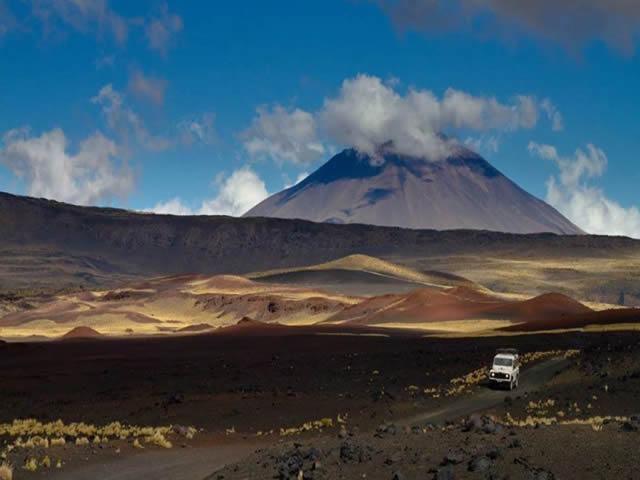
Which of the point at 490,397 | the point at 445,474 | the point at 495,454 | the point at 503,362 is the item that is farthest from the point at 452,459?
the point at 503,362

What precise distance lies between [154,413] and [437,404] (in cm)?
865

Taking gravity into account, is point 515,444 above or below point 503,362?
below

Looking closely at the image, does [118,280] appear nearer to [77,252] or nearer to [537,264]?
[77,252]

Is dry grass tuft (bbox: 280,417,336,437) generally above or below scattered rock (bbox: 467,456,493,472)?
below

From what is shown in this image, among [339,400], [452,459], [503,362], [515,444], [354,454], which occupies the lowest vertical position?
[339,400]

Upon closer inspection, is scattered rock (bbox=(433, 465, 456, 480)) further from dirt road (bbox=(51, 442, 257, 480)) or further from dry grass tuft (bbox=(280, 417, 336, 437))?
dry grass tuft (bbox=(280, 417, 336, 437))

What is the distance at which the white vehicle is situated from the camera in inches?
1038

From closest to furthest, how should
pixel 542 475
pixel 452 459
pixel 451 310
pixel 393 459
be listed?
pixel 542 475 → pixel 452 459 → pixel 393 459 → pixel 451 310

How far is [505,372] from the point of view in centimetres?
2636

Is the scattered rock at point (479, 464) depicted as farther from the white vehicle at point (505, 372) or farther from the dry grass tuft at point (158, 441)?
the white vehicle at point (505, 372)

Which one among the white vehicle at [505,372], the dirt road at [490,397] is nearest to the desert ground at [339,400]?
the dirt road at [490,397]

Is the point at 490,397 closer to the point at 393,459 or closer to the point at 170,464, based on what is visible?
the point at 170,464

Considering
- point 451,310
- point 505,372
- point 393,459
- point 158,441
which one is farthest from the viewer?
point 451,310

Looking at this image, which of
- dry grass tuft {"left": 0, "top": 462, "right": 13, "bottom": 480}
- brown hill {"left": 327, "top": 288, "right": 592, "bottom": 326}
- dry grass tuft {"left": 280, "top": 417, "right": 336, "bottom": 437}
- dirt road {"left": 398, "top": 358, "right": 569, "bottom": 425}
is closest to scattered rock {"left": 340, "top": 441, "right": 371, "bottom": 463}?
dry grass tuft {"left": 0, "top": 462, "right": 13, "bottom": 480}
